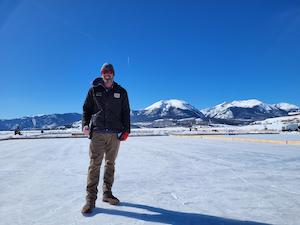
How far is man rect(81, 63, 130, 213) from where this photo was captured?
457 centimetres

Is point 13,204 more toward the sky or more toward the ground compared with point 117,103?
more toward the ground

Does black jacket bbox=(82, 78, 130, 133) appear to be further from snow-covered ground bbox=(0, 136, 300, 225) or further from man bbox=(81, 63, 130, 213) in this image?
snow-covered ground bbox=(0, 136, 300, 225)

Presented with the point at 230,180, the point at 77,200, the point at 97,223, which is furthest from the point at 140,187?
the point at 97,223

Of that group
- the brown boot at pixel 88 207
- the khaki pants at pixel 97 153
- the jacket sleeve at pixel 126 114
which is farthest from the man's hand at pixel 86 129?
the brown boot at pixel 88 207

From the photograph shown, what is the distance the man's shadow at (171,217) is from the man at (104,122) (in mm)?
416

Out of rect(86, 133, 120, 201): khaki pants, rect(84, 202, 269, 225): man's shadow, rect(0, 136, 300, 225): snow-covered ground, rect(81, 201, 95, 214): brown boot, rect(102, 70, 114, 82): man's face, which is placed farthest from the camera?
rect(102, 70, 114, 82): man's face

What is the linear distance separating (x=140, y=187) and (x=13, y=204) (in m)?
2.10

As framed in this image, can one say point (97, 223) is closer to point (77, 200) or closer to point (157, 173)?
point (77, 200)

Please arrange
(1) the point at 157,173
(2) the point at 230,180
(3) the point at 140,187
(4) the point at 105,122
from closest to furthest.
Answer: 1. (4) the point at 105,122
2. (3) the point at 140,187
3. (2) the point at 230,180
4. (1) the point at 157,173

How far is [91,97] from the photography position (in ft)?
15.4

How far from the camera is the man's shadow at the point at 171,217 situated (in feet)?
12.3

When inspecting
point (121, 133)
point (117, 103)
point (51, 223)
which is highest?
point (117, 103)

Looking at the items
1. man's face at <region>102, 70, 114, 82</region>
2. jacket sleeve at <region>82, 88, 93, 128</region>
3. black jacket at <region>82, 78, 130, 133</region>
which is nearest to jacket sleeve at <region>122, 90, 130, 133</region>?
black jacket at <region>82, 78, 130, 133</region>

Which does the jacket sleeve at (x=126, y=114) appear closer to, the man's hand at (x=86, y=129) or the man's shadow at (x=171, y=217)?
the man's hand at (x=86, y=129)
